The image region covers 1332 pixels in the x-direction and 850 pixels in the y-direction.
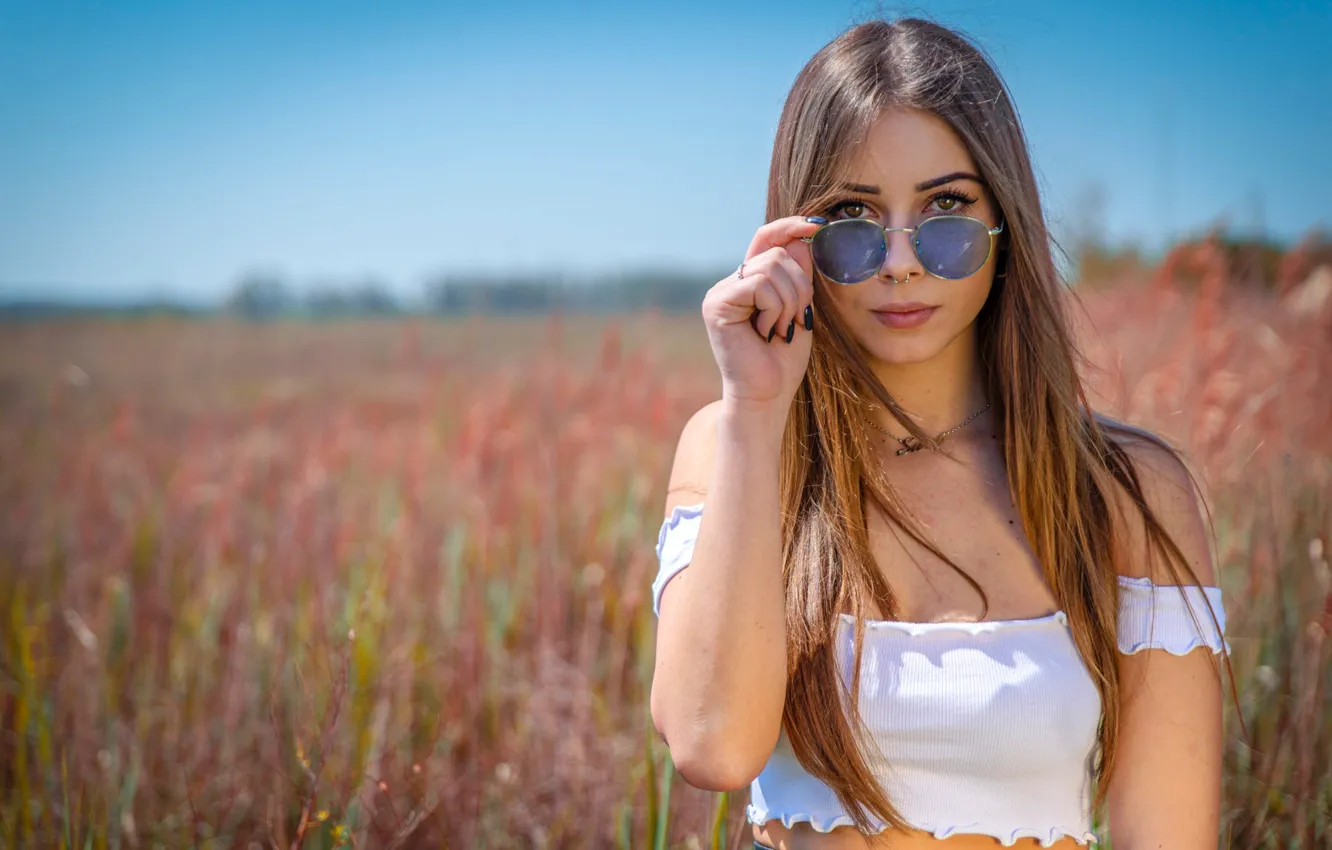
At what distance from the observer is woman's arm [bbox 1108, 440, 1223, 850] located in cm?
124

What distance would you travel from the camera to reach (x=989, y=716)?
3.92 feet

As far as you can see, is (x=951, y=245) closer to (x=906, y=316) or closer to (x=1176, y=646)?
(x=906, y=316)

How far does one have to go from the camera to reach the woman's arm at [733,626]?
1189mm

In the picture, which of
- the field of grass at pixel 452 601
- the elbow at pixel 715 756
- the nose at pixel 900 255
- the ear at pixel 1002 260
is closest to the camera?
the elbow at pixel 715 756

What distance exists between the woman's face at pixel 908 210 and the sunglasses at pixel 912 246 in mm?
18

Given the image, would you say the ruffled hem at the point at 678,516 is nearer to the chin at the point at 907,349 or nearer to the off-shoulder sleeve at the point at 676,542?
the off-shoulder sleeve at the point at 676,542

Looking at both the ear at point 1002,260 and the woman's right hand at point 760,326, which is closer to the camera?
the woman's right hand at point 760,326

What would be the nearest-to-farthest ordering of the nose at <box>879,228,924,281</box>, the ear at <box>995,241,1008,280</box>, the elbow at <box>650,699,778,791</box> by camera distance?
the elbow at <box>650,699,778,791</box>
the nose at <box>879,228,924,281</box>
the ear at <box>995,241,1008,280</box>

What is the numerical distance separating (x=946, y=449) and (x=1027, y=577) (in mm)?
228

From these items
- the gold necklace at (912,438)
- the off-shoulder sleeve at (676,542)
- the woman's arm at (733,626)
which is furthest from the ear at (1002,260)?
the off-shoulder sleeve at (676,542)

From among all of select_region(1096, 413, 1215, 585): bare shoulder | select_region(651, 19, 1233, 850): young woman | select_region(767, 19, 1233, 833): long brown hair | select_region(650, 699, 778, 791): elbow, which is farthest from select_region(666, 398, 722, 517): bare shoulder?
select_region(1096, 413, 1215, 585): bare shoulder

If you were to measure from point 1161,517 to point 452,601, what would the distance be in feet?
7.12

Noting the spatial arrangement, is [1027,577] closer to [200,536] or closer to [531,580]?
[531,580]

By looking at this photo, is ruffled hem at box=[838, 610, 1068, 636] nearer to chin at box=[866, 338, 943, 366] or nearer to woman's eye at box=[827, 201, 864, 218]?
chin at box=[866, 338, 943, 366]
